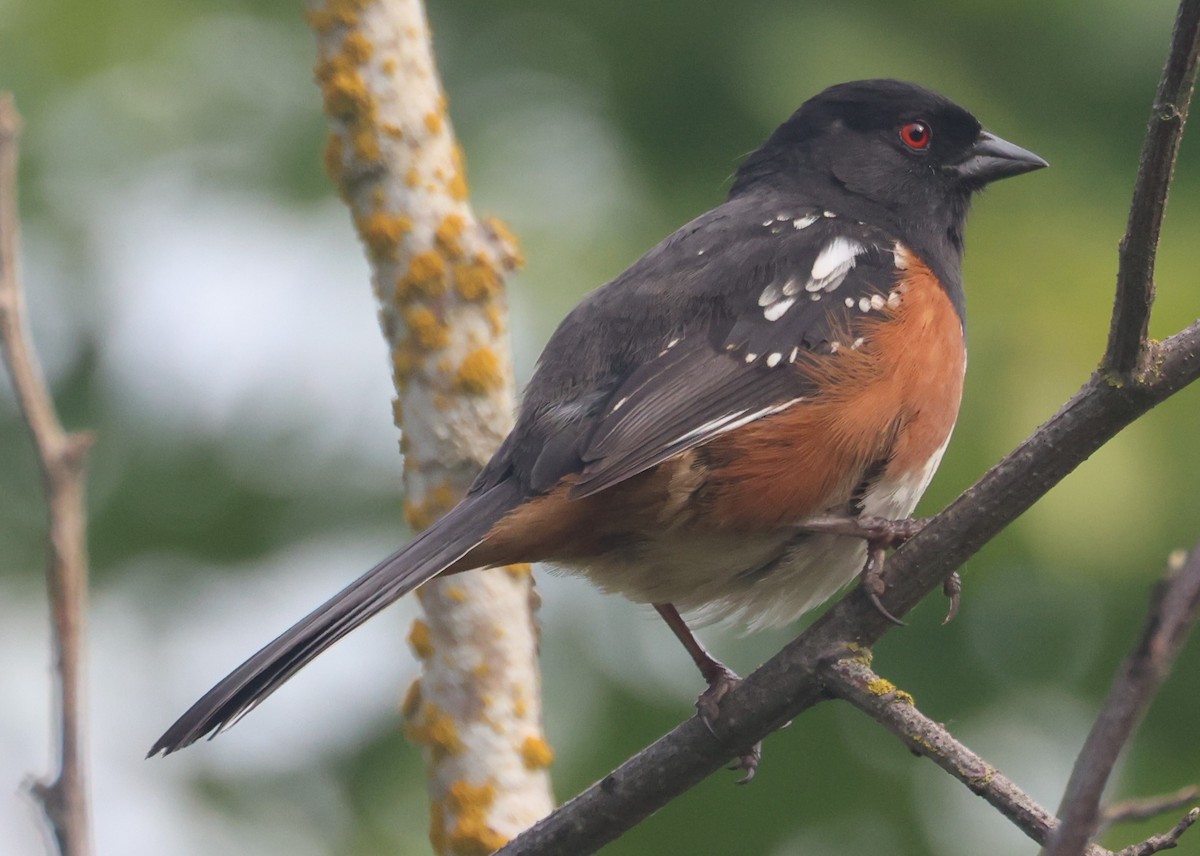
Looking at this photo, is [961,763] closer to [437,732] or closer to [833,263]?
[437,732]

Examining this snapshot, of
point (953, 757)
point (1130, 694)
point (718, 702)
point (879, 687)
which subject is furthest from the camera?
point (718, 702)

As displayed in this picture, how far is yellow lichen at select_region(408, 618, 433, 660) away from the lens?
2742 millimetres

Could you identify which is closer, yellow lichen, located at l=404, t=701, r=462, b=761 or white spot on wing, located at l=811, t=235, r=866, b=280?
yellow lichen, located at l=404, t=701, r=462, b=761

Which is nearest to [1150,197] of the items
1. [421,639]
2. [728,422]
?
[728,422]

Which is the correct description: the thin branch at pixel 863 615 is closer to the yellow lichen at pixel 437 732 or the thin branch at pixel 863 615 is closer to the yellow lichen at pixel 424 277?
the yellow lichen at pixel 437 732

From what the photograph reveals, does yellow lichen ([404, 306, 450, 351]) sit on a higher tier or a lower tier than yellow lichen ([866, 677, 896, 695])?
higher

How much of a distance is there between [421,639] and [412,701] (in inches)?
4.6

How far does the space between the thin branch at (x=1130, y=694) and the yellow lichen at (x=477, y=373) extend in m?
1.86

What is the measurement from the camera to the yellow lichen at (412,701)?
2721 millimetres

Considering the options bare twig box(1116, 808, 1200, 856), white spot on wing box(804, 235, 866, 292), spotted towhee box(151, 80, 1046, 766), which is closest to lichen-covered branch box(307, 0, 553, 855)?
spotted towhee box(151, 80, 1046, 766)

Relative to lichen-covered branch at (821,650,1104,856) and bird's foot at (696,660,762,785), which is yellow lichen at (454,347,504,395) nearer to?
bird's foot at (696,660,762,785)

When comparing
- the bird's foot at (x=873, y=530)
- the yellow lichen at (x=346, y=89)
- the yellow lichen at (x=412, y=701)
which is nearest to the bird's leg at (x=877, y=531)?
the bird's foot at (x=873, y=530)

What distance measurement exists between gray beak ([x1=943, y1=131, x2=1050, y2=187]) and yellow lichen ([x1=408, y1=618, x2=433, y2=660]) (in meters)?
1.58

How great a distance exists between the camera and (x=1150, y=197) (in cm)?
186
